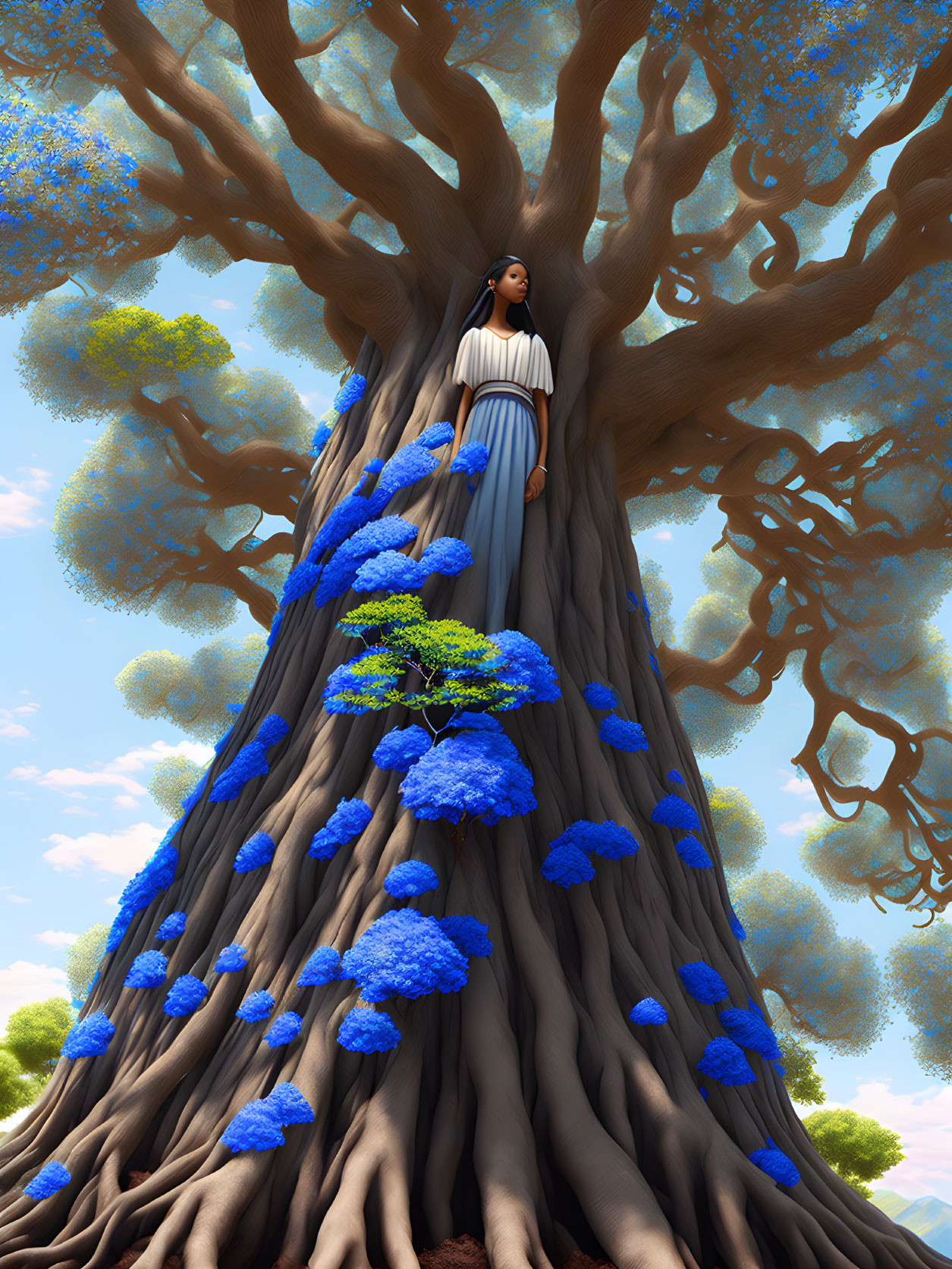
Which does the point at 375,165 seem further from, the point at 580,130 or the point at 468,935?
the point at 468,935

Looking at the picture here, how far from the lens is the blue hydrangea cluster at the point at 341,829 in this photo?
18.1ft

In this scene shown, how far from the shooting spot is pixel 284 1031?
486 centimetres

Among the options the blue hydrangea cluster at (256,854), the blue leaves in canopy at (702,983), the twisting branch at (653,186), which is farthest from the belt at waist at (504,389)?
the blue leaves in canopy at (702,983)

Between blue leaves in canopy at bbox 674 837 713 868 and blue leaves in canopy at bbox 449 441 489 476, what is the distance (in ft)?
9.58

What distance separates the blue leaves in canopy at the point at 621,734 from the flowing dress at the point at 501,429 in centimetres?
115

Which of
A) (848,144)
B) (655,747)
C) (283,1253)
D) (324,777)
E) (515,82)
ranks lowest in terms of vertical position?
(283,1253)

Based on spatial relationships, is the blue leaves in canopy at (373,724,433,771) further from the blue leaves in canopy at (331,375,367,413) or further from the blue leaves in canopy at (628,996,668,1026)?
the blue leaves in canopy at (331,375,367,413)

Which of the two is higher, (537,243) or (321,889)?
(537,243)

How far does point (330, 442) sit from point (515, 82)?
6533 millimetres

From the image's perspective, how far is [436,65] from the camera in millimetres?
7602

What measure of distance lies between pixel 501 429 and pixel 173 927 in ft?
13.2

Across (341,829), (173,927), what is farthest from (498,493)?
(173,927)

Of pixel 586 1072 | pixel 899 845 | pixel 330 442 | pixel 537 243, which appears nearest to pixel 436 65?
A: pixel 537 243

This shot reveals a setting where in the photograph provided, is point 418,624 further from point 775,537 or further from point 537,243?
point 775,537
